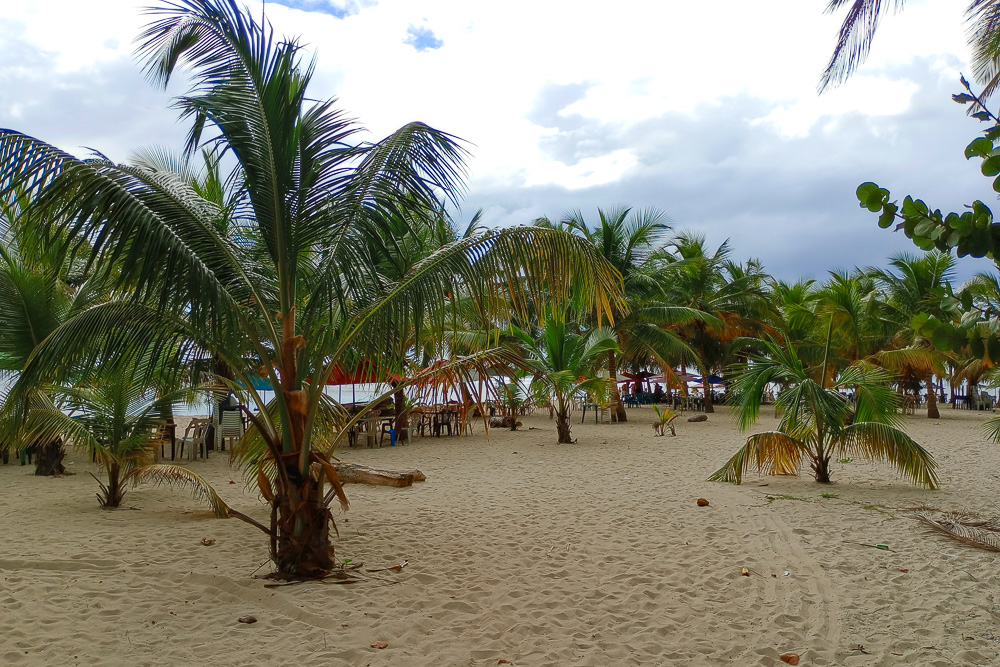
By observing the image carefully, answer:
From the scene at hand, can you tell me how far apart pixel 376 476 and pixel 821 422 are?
5905 millimetres

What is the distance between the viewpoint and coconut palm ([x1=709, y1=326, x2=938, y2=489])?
26.0 feet

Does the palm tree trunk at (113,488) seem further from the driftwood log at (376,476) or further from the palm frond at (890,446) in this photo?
the palm frond at (890,446)

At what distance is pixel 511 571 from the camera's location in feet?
17.3

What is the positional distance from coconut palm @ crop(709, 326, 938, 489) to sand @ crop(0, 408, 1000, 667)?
1.11 ft

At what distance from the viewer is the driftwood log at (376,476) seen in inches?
365

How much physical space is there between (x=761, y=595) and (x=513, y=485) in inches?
195

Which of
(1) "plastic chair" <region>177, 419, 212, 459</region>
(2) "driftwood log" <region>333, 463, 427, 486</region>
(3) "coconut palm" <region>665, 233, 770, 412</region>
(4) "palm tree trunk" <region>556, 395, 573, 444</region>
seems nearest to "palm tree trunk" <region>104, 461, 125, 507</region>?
(2) "driftwood log" <region>333, 463, 427, 486</region>

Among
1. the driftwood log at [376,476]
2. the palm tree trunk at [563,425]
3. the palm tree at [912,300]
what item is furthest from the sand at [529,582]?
the palm tree at [912,300]

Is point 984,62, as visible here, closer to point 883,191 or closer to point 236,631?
point 883,191

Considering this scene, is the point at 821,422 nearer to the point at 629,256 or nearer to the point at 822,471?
the point at 822,471

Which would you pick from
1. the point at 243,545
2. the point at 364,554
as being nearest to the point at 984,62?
the point at 364,554

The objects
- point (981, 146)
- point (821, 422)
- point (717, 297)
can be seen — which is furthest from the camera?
point (717, 297)

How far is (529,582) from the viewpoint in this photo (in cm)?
500

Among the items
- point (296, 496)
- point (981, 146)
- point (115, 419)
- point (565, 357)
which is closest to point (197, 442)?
point (115, 419)
